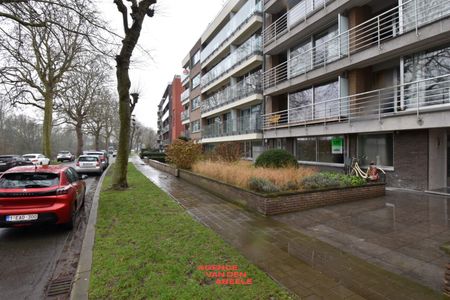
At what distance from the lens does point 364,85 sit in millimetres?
11938

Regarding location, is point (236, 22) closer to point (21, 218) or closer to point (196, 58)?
point (196, 58)

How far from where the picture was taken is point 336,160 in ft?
→ 42.6

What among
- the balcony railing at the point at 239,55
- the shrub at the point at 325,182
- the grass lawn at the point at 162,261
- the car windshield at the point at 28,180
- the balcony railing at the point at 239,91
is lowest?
the grass lawn at the point at 162,261

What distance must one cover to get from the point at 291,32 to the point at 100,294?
1584 cm

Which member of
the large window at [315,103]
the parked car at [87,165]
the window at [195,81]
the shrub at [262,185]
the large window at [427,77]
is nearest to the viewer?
the shrub at [262,185]

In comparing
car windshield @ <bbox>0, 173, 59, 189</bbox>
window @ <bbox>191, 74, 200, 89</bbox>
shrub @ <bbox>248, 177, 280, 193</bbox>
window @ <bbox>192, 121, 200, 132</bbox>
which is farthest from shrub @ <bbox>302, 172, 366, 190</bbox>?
window @ <bbox>191, 74, 200, 89</bbox>

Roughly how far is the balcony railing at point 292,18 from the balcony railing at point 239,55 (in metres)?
1.00

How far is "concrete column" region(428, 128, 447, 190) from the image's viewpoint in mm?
9109

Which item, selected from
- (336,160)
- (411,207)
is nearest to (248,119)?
(336,160)

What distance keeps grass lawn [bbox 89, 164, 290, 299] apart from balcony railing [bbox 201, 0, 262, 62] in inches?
703

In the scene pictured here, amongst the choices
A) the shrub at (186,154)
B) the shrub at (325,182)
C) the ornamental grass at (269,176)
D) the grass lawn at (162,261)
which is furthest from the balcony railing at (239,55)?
the grass lawn at (162,261)

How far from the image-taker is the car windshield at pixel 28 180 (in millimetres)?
5330

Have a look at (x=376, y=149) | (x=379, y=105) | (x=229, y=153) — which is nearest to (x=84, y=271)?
Result: (x=229, y=153)

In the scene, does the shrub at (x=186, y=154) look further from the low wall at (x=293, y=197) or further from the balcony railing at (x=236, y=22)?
the balcony railing at (x=236, y=22)
